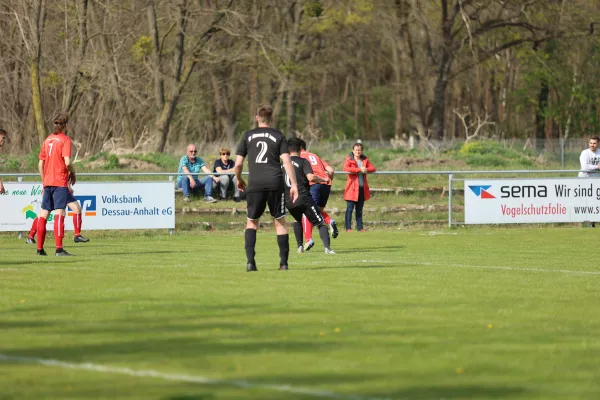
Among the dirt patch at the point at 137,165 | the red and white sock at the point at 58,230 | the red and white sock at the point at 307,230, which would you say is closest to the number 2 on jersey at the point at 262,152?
the red and white sock at the point at 58,230

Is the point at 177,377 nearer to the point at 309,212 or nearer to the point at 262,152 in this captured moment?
the point at 262,152

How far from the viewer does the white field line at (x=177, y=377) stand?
6.21 m

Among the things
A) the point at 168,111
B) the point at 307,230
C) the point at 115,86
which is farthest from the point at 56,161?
the point at 168,111

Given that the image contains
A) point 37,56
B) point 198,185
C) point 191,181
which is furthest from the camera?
point 37,56

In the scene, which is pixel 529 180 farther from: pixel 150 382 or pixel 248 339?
pixel 150 382

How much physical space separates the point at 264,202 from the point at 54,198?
4399 mm

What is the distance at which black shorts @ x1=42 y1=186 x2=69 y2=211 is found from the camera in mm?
16703

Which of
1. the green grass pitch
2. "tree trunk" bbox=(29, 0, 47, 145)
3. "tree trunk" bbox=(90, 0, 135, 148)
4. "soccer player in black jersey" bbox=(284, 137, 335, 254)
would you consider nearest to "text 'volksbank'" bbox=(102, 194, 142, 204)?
"soccer player in black jersey" bbox=(284, 137, 335, 254)

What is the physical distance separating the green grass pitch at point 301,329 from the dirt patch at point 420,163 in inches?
718

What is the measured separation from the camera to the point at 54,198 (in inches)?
659

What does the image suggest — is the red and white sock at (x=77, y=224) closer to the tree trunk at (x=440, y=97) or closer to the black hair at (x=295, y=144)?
the black hair at (x=295, y=144)

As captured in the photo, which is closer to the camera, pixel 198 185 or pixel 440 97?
pixel 198 185

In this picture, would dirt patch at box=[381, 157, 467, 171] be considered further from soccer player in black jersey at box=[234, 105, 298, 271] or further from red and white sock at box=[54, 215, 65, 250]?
soccer player in black jersey at box=[234, 105, 298, 271]

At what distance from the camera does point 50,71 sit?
39.3m
